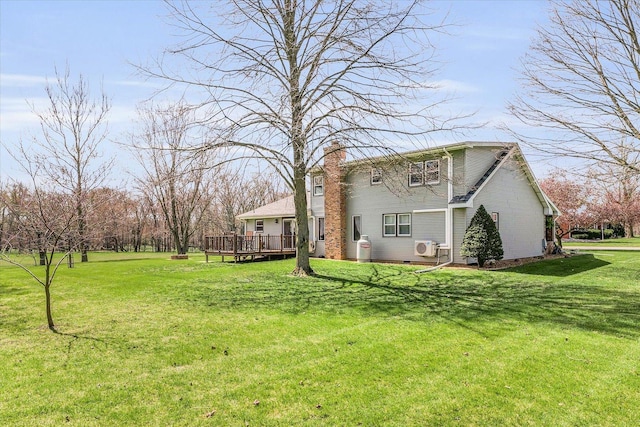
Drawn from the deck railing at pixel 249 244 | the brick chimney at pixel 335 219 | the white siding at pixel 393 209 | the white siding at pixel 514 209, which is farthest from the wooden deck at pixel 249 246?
the white siding at pixel 514 209

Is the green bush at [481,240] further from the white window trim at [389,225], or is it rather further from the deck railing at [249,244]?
the deck railing at [249,244]

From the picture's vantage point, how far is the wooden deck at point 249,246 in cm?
1977

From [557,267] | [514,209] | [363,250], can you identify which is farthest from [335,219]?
[557,267]

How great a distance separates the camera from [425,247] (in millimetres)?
16141

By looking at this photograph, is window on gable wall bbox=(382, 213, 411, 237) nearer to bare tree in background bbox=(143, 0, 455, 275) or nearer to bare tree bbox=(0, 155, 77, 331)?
bare tree in background bbox=(143, 0, 455, 275)

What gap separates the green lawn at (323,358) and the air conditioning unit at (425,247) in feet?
18.4

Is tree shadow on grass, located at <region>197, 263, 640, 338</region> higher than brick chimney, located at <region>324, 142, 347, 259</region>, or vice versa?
brick chimney, located at <region>324, 142, 347, 259</region>

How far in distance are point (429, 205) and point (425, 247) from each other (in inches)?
70.4

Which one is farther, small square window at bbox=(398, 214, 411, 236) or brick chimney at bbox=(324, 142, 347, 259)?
brick chimney at bbox=(324, 142, 347, 259)

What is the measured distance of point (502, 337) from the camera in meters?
6.25

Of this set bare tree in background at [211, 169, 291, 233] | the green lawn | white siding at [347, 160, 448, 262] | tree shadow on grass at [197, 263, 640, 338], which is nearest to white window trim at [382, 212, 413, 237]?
white siding at [347, 160, 448, 262]

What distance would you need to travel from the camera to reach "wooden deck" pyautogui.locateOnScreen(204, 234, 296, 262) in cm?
1977

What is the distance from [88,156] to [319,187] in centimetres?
1107

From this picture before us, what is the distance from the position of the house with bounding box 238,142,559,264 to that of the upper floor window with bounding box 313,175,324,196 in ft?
0.18
